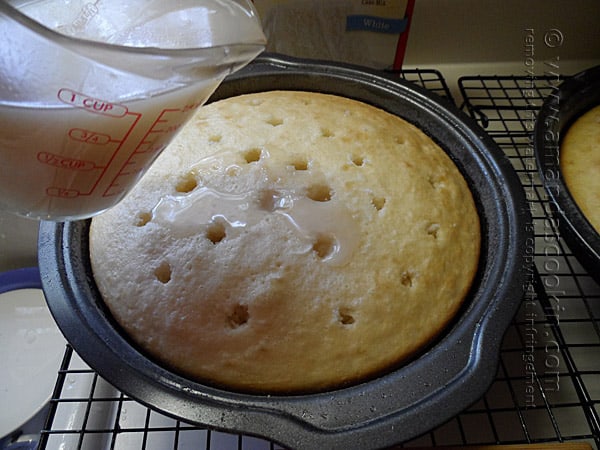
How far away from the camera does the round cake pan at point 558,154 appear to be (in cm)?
90

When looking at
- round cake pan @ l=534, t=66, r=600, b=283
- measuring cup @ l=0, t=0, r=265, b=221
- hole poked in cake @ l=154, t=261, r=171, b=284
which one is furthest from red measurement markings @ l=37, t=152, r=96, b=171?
round cake pan @ l=534, t=66, r=600, b=283

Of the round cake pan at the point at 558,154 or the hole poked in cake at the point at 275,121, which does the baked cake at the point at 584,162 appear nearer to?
the round cake pan at the point at 558,154

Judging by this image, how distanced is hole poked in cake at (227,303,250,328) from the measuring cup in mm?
223

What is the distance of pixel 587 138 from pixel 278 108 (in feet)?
2.14

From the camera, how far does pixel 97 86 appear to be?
19.2 inches

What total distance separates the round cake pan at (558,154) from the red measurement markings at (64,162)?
2.46 feet

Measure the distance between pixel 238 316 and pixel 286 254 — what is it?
11 centimetres

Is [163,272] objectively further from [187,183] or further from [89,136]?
[89,136]

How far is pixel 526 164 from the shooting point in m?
1.27

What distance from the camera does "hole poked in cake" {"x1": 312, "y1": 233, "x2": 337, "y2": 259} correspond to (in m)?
0.83

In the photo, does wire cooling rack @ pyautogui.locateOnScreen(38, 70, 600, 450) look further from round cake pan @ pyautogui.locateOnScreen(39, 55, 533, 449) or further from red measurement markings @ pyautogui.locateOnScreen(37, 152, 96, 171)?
red measurement markings @ pyautogui.locateOnScreen(37, 152, 96, 171)

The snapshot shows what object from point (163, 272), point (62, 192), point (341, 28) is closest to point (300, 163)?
point (163, 272)

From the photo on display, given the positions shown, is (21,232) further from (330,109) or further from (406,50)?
(406,50)

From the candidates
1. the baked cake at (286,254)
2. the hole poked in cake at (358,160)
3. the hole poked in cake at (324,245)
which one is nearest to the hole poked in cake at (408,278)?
the baked cake at (286,254)
